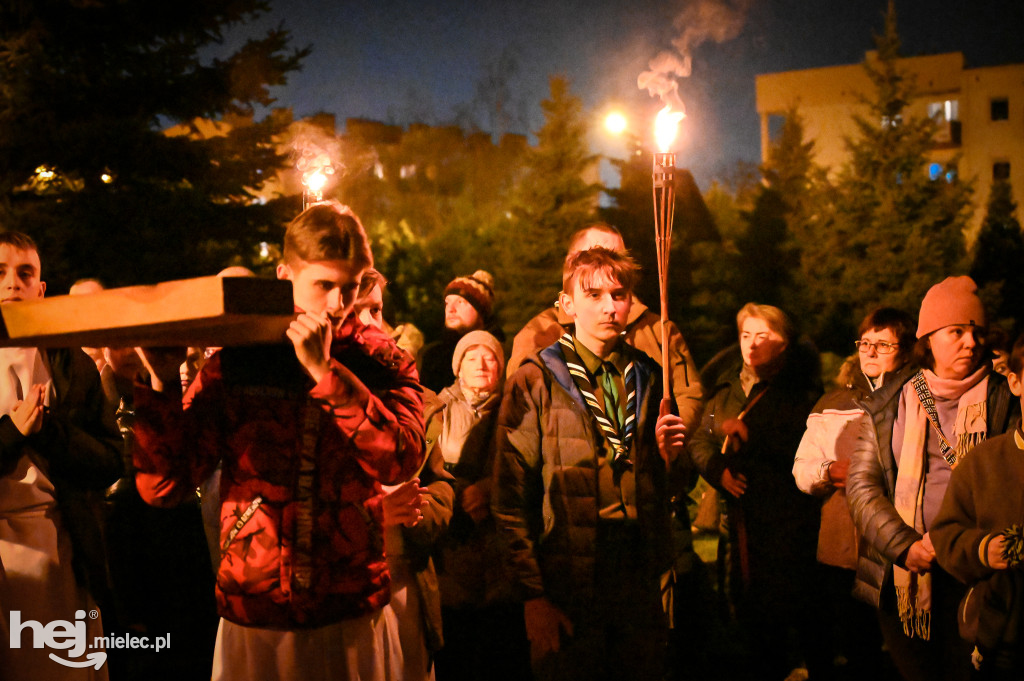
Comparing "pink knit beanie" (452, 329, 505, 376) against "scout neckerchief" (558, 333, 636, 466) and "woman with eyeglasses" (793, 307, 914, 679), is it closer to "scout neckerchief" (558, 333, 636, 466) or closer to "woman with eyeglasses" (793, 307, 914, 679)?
"scout neckerchief" (558, 333, 636, 466)

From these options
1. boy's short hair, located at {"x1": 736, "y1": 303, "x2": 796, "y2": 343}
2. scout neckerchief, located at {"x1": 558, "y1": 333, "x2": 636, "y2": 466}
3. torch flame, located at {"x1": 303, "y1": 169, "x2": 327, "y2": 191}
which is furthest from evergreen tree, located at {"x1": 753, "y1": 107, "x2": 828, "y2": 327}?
torch flame, located at {"x1": 303, "y1": 169, "x2": 327, "y2": 191}

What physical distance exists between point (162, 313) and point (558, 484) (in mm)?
2163

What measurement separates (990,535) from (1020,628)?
0.40 m

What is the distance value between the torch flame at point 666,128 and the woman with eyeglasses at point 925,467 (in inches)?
60.8

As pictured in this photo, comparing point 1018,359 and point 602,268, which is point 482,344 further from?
point 1018,359

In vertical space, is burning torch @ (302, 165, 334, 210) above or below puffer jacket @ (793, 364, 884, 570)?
above

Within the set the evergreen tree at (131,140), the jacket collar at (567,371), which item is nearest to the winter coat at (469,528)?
the jacket collar at (567,371)

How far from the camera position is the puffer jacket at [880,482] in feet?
13.1

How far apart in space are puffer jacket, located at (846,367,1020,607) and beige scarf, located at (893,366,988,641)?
0.05m

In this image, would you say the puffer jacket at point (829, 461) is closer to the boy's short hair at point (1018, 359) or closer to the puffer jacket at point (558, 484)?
the boy's short hair at point (1018, 359)

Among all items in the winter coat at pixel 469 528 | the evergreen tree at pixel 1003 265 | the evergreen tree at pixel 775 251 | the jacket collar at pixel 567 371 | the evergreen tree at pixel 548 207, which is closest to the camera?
the jacket collar at pixel 567 371

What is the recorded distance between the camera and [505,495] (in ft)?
12.8

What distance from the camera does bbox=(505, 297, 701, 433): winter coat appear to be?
4.83m

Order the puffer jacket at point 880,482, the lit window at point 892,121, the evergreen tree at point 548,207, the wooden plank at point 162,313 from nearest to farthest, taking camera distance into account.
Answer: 1. the wooden plank at point 162,313
2. the puffer jacket at point 880,482
3. the evergreen tree at point 548,207
4. the lit window at point 892,121
